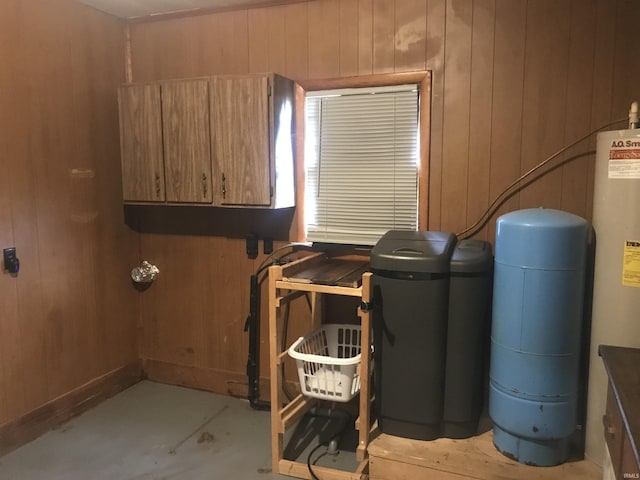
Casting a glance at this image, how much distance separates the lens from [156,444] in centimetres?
279

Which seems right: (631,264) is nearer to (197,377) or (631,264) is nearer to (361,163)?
(361,163)

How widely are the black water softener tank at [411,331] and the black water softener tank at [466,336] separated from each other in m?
0.04

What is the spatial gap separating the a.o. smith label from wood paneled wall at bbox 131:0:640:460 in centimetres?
48

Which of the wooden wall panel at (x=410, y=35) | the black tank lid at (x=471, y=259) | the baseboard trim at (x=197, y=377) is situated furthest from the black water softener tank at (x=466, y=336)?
the baseboard trim at (x=197, y=377)

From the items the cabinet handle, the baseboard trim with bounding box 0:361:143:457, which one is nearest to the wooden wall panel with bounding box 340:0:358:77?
the cabinet handle

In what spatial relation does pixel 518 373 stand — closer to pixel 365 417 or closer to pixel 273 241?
pixel 365 417

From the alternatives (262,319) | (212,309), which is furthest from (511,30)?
(212,309)

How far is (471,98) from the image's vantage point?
8.71ft

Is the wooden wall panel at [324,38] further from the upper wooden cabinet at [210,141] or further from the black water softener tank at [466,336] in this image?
the black water softener tank at [466,336]

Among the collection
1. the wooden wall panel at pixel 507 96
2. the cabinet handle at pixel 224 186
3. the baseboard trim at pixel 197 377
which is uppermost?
the wooden wall panel at pixel 507 96

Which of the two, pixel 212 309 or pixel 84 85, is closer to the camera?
pixel 84 85

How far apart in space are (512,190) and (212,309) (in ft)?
6.55

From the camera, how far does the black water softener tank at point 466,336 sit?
7.39ft

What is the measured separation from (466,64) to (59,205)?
239 cm
